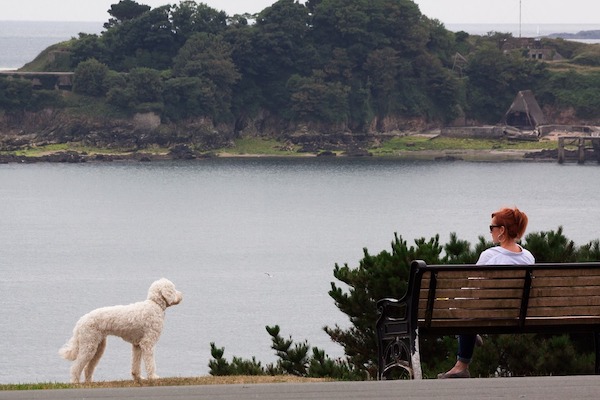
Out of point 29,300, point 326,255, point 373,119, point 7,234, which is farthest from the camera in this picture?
point 373,119

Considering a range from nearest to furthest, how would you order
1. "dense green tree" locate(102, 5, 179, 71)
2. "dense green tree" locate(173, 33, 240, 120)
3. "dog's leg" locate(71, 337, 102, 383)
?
1. "dog's leg" locate(71, 337, 102, 383)
2. "dense green tree" locate(173, 33, 240, 120)
3. "dense green tree" locate(102, 5, 179, 71)

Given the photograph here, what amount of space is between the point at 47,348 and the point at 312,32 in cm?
9961

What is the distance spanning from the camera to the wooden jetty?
388 ft

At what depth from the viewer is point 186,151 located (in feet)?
405

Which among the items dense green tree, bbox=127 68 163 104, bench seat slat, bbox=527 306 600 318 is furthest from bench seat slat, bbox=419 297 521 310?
dense green tree, bbox=127 68 163 104

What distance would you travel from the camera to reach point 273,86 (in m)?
131

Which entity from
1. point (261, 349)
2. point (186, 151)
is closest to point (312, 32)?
point (186, 151)

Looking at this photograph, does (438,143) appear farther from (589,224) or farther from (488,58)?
(589,224)

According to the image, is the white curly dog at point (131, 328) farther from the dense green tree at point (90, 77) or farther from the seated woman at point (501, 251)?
the dense green tree at point (90, 77)

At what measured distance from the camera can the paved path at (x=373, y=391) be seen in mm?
8094

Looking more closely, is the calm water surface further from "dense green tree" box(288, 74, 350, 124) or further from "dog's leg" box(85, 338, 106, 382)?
"dog's leg" box(85, 338, 106, 382)

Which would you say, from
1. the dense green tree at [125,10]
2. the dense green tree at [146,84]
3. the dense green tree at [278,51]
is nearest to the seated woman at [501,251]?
the dense green tree at [146,84]

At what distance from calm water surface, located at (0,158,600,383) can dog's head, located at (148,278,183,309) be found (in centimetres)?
1881

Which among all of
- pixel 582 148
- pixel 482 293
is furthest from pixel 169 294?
pixel 582 148
